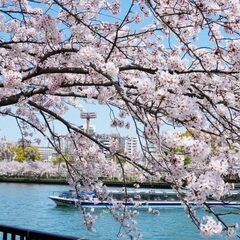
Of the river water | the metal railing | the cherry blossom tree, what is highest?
the cherry blossom tree

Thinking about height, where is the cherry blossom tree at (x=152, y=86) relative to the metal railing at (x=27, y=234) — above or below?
above

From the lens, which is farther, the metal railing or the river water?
the river water

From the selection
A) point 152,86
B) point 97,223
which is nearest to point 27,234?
point 152,86

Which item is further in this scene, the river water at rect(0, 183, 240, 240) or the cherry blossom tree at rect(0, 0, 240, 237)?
the river water at rect(0, 183, 240, 240)

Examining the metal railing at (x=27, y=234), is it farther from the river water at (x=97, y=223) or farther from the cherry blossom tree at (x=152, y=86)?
the river water at (x=97, y=223)

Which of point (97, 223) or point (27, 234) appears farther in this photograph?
point (97, 223)

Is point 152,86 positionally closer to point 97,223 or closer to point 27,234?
point 27,234

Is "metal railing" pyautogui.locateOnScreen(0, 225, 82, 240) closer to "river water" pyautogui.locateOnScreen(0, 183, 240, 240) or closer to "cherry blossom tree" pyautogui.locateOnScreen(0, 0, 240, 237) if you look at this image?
"cherry blossom tree" pyautogui.locateOnScreen(0, 0, 240, 237)

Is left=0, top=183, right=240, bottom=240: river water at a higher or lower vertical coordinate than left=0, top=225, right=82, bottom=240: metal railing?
lower

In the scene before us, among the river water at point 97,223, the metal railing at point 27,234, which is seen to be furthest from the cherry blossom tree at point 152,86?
the river water at point 97,223

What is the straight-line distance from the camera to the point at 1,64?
4930mm

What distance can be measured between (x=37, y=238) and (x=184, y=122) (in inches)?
45.0

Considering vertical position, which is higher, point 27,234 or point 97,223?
point 27,234

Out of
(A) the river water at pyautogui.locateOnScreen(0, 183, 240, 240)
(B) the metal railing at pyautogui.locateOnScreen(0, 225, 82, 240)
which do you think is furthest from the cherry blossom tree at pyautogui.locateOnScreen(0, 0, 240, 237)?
(A) the river water at pyautogui.locateOnScreen(0, 183, 240, 240)
